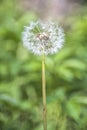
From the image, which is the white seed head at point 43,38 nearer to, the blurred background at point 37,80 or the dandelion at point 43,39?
the dandelion at point 43,39

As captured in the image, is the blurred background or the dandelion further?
the blurred background

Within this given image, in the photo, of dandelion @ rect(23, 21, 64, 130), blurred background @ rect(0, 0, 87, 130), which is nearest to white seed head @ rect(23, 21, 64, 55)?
dandelion @ rect(23, 21, 64, 130)

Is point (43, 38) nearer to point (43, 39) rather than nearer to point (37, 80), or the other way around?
point (43, 39)

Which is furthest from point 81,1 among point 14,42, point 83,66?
point 83,66

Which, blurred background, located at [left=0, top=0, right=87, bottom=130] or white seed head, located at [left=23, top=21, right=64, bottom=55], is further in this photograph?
blurred background, located at [left=0, top=0, right=87, bottom=130]

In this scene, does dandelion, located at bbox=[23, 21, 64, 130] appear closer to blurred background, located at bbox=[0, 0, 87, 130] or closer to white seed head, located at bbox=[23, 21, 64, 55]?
white seed head, located at bbox=[23, 21, 64, 55]

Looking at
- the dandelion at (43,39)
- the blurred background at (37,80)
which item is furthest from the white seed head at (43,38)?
the blurred background at (37,80)

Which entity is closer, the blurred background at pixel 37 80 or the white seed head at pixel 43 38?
the white seed head at pixel 43 38
